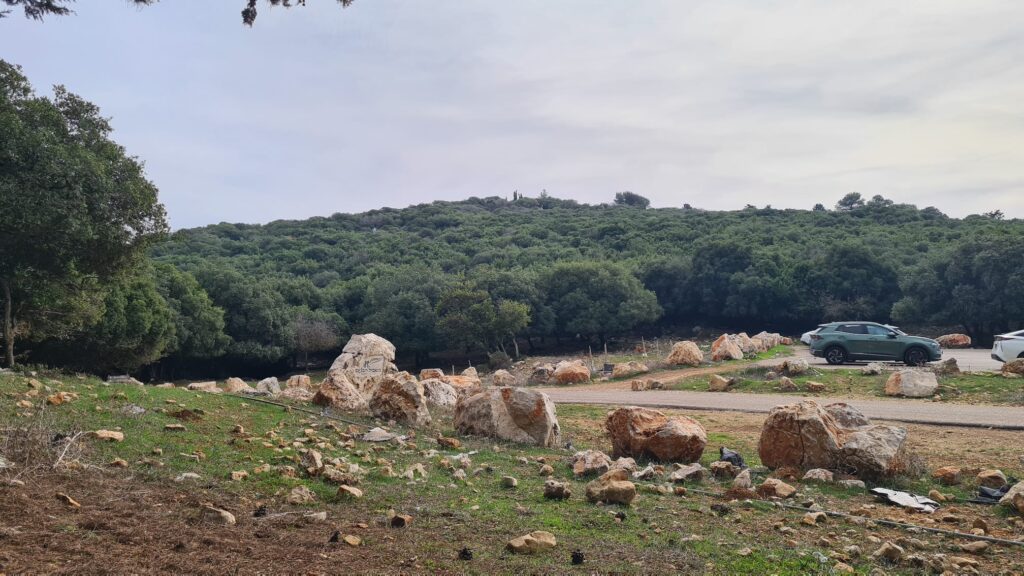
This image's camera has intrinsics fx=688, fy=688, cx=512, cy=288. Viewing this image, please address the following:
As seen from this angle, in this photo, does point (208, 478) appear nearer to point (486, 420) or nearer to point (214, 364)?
point (486, 420)

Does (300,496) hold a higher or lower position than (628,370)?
higher

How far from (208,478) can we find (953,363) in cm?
2234

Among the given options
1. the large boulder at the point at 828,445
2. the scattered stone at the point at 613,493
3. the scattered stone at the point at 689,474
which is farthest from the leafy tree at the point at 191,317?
the scattered stone at the point at 613,493

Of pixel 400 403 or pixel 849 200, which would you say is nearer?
pixel 400 403

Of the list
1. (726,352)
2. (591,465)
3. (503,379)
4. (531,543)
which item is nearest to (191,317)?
(503,379)

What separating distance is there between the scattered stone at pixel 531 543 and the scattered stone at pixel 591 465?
158 inches

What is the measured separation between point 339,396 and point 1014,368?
1928cm

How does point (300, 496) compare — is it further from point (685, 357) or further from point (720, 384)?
point (685, 357)

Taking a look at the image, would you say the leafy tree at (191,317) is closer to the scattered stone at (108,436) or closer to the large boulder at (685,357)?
the large boulder at (685,357)

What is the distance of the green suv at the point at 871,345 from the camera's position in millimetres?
24875

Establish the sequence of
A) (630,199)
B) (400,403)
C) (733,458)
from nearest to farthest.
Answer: (733,458) < (400,403) < (630,199)

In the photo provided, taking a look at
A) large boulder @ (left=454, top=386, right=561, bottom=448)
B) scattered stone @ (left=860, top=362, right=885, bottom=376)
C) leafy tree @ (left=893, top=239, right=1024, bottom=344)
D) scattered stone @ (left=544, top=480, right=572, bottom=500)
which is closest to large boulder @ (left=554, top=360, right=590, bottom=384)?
scattered stone @ (left=860, top=362, right=885, bottom=376)

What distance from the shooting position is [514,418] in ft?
44.4

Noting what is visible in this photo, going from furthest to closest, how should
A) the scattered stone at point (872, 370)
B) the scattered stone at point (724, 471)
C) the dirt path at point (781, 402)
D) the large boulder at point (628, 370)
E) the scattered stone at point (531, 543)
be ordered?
the large boulder at point (628, 370)
the scattered stone at point (872, 370)
the dirt path at point (781, 402)
the scattered stone at point (724, 471)
the scattered stone at point (531, 543)
